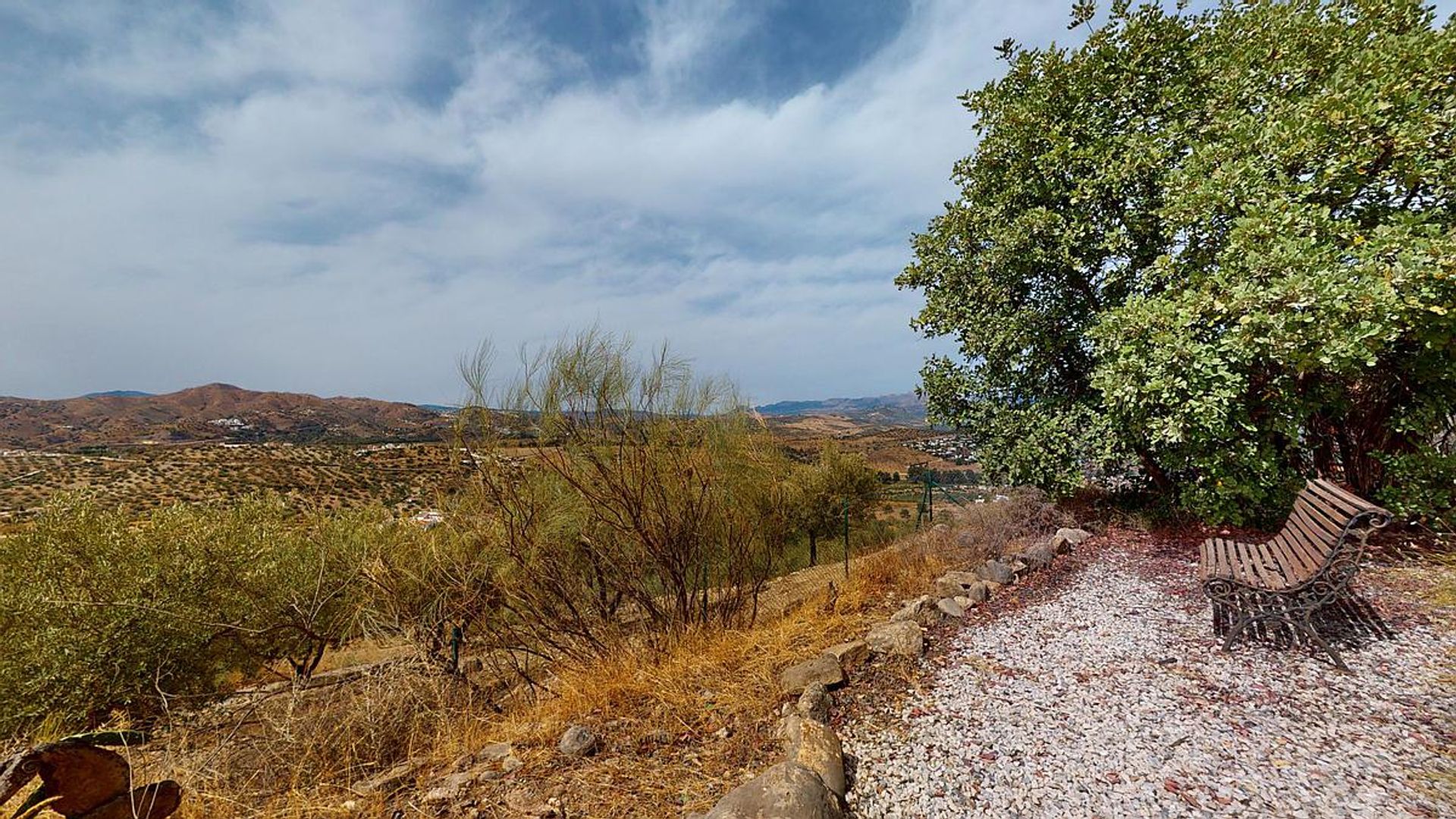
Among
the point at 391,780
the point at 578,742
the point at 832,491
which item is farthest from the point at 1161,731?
the point at 832,491

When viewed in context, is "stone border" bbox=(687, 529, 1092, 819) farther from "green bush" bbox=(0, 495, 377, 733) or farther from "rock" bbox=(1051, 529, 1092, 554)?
"green bush" bbox=(0, 495, 377, 733)

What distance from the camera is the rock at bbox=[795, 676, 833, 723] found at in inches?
129

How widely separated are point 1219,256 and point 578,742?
24.1 feet

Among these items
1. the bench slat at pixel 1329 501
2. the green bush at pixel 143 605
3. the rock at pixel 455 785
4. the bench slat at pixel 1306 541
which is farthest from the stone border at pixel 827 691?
the green bush at pixel 143 605

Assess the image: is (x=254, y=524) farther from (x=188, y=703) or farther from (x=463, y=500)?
(x=463, y=500)

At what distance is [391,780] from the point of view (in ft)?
11.1

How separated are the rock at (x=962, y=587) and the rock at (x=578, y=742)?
3.52 meters

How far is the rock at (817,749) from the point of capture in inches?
107

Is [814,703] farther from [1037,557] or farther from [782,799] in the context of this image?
[1037,557]

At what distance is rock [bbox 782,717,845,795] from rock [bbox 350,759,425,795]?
2.45m

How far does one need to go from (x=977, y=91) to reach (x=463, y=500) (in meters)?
9.16

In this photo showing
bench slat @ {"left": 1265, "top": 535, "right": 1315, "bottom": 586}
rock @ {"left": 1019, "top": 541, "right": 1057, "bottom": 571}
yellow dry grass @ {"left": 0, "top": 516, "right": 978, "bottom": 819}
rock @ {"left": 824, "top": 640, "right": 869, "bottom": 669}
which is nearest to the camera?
yellow dry grass @ {"left": 0, "top": 516, "right": 978, "bottom": 819}

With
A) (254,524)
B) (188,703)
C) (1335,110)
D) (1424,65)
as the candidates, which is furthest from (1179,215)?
(188,703)

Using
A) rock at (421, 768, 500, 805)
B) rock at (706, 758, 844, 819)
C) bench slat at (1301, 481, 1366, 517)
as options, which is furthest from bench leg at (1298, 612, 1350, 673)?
rock at (421, 768, 500, 805)
